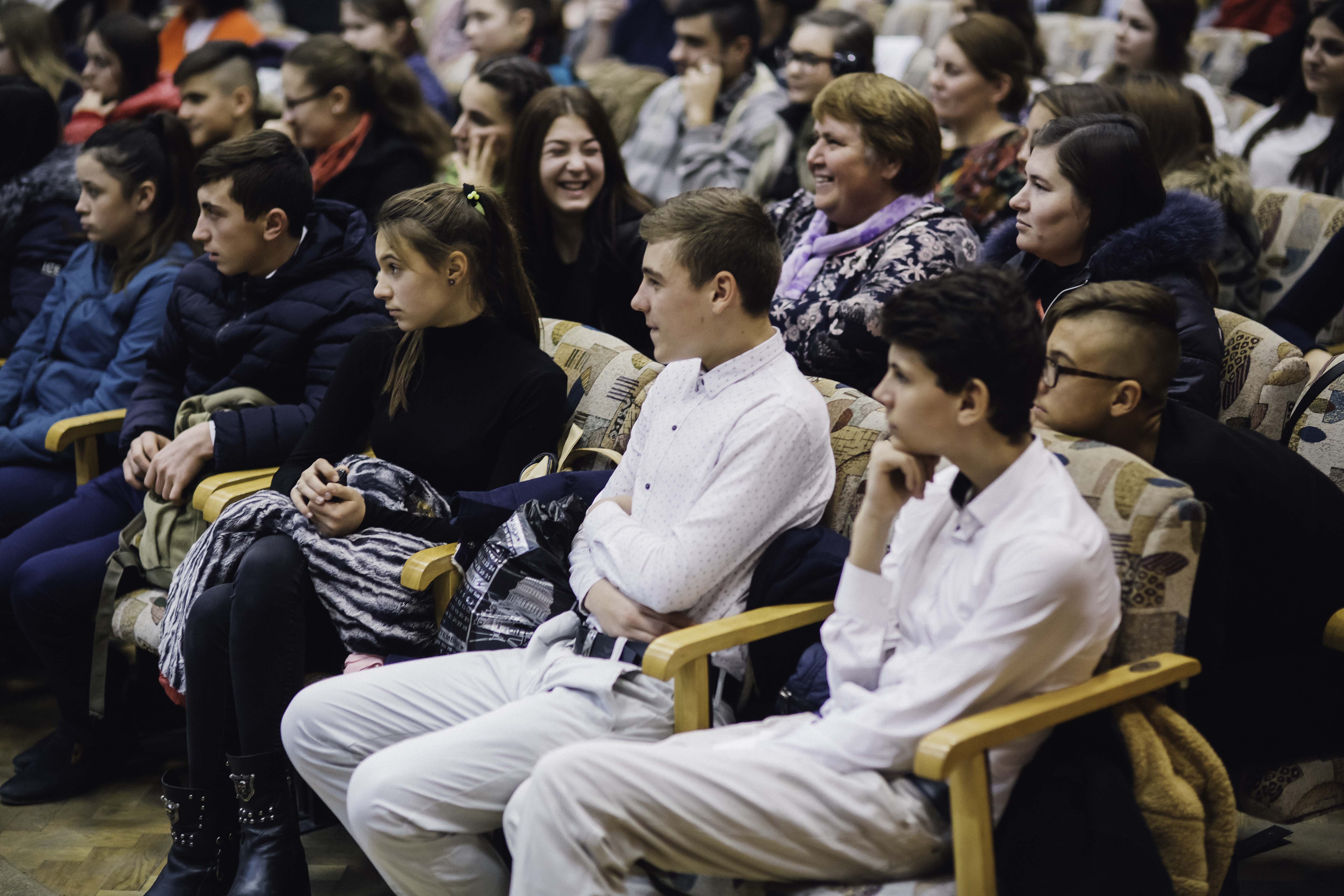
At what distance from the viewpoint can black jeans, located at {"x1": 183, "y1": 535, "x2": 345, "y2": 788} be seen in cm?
220

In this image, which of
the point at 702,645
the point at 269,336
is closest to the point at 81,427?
the point at 269,336

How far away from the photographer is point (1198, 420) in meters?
1.98

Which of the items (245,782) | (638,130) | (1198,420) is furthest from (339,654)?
(638,130)

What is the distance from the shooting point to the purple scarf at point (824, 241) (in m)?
2.76

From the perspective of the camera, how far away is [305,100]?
3840 millimetres

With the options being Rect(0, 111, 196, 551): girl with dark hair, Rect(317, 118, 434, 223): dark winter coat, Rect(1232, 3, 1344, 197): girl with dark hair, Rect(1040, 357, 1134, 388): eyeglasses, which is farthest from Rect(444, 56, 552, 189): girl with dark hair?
Rect(1232, 3, 1344, 197): girl with dark hair

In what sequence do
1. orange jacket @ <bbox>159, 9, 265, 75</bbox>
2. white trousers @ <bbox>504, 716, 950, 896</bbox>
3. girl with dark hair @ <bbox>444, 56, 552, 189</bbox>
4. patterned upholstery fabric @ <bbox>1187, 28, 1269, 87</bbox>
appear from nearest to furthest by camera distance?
white trousers @ <bbox>504, 716, 950, 896</bbox>
girl with dark hair @ <bbox>444, 56, 552, 189</bbox>
patterned upholstery fabric @ <bbox>1187, 28, 1269, 87</bbox>
orange jacket @ <bbox>159, 9, 265, 75</bbox>

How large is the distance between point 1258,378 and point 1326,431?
0.15m

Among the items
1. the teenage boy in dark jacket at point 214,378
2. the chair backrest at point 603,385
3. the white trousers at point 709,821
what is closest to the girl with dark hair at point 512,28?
the teenage boy in dark jacket at point 214,378

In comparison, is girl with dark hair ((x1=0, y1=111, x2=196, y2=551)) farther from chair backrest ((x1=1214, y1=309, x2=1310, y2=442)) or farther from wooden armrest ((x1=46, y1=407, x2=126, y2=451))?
chair backrest ((x1=1214, y1=309, x2=1310, y2=442))

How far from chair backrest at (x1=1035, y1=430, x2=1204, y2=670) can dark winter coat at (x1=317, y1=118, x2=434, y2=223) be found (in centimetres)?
260

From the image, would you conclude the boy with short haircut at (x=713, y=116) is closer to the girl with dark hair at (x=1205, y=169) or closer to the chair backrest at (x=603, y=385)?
the girl with dark hair at (x=1205, y=169)

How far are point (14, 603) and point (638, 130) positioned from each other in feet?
8.91

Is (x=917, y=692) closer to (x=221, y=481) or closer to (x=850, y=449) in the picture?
(x=850, y=449)
